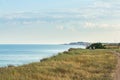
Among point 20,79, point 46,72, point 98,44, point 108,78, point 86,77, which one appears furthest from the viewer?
point 98,44

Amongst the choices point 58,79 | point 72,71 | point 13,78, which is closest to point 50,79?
point 58,79

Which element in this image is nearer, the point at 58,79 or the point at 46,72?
the point at 58,79

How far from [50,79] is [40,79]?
0.64m

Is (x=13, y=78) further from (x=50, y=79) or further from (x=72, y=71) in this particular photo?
(x=72, y=71)

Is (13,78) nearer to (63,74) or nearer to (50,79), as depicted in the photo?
(50,79)

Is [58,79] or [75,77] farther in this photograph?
[75,77]

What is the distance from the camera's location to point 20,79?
2583cm

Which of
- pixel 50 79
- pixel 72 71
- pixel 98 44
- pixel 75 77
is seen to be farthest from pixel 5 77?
pixel 98 44

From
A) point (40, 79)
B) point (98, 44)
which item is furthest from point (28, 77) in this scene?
point (98, 44)

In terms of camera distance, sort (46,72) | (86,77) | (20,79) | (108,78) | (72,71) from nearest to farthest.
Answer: (20,79), (108,78), (86,77), (46,72), (72,71)

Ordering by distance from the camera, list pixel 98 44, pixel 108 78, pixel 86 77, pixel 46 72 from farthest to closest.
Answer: pixel 98 44 → pixel 46 72 → pixel 86 77 → pixel 108 78

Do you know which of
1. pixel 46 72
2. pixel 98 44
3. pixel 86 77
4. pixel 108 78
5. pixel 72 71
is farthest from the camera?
pixel 98 44

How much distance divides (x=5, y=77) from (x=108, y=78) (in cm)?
658

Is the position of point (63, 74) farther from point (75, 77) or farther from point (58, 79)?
point (58, 79)
